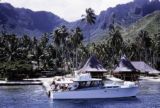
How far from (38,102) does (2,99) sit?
25.0 ft

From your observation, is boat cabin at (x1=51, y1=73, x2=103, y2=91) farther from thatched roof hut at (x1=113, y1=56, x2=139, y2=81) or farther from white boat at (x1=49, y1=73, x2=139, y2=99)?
thatched roof hut at (x1=113, y1=56, x2=139, y2=81)

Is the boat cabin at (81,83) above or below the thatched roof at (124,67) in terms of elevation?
below

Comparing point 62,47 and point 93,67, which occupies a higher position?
point 62,47

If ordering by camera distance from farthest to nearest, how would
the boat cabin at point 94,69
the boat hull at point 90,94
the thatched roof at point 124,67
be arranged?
the thatched roof at point 124,67
the boat cabin at point 94,69
the boat hull at point 90,94

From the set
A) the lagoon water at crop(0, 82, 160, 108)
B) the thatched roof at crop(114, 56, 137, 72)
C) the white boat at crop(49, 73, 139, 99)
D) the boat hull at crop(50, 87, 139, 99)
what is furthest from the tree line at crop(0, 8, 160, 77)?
the boat hull at crop(50, 87, 139, 99)

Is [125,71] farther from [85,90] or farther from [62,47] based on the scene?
[62,47]

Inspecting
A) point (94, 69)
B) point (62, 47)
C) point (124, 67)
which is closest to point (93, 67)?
point (94, 69)

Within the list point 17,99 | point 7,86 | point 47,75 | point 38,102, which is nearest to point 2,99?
point 17,99

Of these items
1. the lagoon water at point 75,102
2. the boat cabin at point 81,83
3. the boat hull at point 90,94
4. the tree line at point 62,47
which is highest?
the tree line at point 62,47

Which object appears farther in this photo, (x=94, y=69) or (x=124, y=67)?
(x=124, y=67)

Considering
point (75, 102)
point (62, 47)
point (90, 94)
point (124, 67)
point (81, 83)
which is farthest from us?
point (62, 47)

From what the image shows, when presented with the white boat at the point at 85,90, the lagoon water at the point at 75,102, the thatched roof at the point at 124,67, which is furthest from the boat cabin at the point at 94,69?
the white boat at the point at 85,90

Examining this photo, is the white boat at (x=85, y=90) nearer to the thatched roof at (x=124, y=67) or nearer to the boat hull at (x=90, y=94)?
the boat hull at (x=90, y=94)

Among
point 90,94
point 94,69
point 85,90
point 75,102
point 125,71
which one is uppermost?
point 94,69
